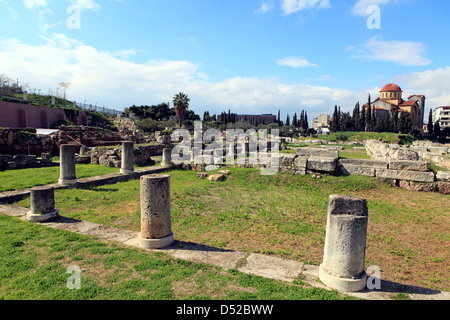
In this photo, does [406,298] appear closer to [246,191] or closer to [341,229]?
[341,229]

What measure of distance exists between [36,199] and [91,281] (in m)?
3.94

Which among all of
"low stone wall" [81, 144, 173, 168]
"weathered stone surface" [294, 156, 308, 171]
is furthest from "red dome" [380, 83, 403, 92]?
"low stone wall" [81, 144, 173, 168]

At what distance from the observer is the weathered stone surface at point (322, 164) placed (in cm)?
1149

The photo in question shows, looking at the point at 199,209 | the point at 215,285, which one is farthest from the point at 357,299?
the point at 199,209

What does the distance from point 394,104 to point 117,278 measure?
95308 mm

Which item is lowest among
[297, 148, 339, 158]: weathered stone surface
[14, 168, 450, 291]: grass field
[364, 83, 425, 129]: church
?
[14, 168, 450, 291]: grass field

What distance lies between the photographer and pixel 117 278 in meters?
4.14

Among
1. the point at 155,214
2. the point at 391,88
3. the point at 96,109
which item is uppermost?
the point at 391,88

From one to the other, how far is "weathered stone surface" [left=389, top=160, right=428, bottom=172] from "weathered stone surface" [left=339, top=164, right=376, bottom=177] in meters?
0.75

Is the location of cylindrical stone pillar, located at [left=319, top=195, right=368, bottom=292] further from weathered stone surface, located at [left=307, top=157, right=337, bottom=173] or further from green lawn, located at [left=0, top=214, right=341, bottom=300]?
weathered stone surface, located at [left=307, top=157, right=337, bottom=173]

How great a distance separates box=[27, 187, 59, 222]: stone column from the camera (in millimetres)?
6695

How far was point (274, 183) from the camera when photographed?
11531 mm

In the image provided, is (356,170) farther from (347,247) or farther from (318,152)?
(347,247)

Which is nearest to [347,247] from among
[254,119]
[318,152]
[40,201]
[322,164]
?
[40,201]
